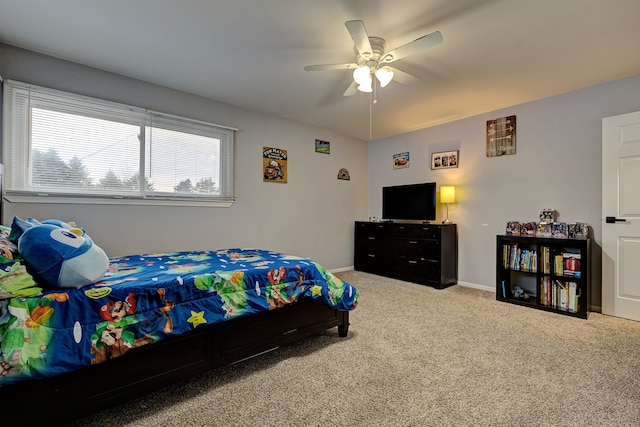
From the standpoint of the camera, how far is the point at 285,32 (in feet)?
7.70

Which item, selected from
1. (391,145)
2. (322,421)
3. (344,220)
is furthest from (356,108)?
(322,421)

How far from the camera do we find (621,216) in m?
2.98

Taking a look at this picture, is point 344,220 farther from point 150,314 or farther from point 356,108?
point 150,314

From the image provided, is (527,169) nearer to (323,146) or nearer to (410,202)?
(410,202)

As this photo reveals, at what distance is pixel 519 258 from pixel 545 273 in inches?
12.2

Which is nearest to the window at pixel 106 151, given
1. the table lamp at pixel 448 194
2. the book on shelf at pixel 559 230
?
the table lamp at pixel 448 194

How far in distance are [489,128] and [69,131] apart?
16.4ft

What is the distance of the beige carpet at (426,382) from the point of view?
5.02 feet

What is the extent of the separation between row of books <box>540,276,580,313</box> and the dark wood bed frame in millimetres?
2654

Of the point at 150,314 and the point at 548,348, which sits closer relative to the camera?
the point at 150,314

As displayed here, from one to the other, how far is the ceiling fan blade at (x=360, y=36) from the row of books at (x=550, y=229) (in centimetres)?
290

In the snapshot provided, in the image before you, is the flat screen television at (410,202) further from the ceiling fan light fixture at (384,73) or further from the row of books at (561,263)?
the ceiling fan light fixture at (384,73)

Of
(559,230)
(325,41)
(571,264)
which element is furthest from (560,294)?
(325,41)

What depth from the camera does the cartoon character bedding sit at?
1.28 meters
